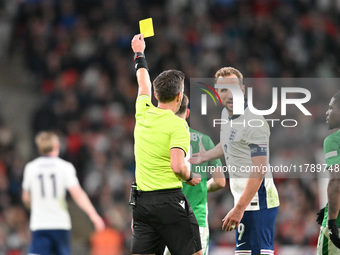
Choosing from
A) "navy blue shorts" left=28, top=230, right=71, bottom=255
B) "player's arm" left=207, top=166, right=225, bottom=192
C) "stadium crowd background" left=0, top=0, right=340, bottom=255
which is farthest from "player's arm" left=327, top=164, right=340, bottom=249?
"stadium crowd background" left=0, top=0, right=340, bottom=255

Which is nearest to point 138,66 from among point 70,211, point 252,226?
point 252,226

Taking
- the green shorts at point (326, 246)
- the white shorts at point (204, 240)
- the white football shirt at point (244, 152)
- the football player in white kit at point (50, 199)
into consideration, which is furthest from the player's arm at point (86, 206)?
the green shorts at point (326, 246)

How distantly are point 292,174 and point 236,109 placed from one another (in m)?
6.71

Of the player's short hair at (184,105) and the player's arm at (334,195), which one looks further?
the player's short hair at (184,105)

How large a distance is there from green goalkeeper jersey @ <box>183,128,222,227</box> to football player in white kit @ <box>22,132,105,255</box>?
7.76 ft

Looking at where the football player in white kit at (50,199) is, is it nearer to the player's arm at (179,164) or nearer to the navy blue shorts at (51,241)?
the navy blue shorts at (51,241)

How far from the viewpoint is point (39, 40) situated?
51.5ft

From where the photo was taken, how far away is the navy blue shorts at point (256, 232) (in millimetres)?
5883

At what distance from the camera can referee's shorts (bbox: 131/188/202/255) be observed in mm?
5223

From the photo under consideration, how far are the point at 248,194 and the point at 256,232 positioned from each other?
0.58 metres

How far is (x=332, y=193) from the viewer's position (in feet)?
17.9

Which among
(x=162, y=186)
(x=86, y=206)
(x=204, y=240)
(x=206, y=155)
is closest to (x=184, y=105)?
(x=206, y=155)

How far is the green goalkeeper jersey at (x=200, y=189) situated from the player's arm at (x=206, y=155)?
0.04 metres

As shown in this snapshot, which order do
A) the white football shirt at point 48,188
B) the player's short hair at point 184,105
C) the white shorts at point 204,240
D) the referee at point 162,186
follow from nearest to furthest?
the referee at point 162,186, the player's short hair at point 184,105, the white shorts at point 204,240, the white football shirt at point 48,188
